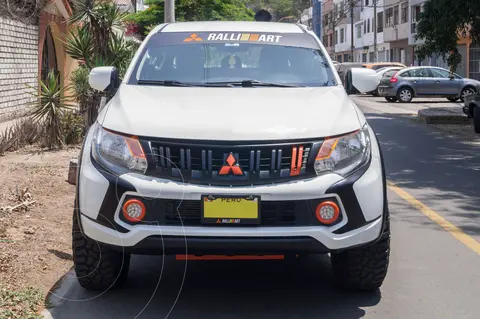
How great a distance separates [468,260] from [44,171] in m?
6.36

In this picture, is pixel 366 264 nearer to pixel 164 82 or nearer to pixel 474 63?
pixel 164 82

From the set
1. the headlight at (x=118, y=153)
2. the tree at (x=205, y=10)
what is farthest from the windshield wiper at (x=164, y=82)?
the tree at (x=205, y=10)

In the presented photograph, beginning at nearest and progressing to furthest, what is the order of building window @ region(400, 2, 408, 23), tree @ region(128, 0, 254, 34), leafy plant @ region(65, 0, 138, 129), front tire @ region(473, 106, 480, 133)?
leafy plant @ region(65, 0, 138, 129) → front tire @ region(473, 106, 480, 133) → tree @ region(128, 0, 254, 34) → building window @ region(400, 2, 408, 23)

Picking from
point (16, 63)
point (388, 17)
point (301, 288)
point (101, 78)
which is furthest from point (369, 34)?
point (301, 288)

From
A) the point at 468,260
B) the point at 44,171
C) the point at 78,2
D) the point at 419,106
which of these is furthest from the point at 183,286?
the point at 419,106

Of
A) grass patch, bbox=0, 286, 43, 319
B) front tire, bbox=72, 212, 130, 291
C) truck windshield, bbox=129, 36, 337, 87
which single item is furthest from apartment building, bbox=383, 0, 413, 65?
grass patch, bbox=0, 286, 43, 319

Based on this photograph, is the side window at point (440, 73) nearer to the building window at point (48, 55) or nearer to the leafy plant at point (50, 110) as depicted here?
the building window at point (48, 55)

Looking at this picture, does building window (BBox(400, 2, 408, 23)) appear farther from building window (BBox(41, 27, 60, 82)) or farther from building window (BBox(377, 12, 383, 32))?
building window (BBox(41, 27, 60, 82))

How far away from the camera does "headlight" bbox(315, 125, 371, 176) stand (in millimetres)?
5160

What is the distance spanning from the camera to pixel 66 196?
31.3ft

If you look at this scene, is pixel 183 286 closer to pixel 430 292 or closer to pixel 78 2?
pixel 430 292

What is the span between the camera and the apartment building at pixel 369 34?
76188 mm

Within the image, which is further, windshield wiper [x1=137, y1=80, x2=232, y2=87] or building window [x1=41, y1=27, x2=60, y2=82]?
building window [x1=41, y1=27, x2=60, y2=82]

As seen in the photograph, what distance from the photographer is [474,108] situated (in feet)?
64.8
